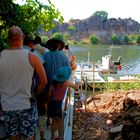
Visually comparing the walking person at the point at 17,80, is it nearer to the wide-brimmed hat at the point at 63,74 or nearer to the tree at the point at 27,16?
the wide-brimmed hat at the point at 63,74

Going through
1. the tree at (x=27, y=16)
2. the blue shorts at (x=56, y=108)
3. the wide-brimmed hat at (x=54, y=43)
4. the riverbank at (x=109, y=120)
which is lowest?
the riverbank at (x=109, y=120)

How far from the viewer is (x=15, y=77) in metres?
3.62

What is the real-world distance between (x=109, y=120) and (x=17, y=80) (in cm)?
637

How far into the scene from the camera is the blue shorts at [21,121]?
11.9 feet

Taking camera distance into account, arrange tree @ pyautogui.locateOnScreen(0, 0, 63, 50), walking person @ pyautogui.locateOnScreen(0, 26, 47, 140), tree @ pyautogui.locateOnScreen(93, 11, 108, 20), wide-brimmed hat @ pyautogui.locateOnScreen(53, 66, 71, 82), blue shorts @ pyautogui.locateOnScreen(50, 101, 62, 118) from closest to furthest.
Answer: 1. walking person @ pyautogui.locateOnScreen(0, 26, 47, 140)
2. wide-brimmed hat @ pyautogui.locateOnScreen(53, 66, 71, 82)
3. blue shorts @ pyautogui.locateOnScreen(50, 101, 62, 118)
4. tree @ pyautogui.locateOnScreen(0, 0, 63, 50)
5. tree @ pyautogui.locateOnScreen(93, 11, 108, 20)

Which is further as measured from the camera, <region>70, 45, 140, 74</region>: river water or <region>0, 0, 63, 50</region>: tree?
<region>70, 45, 140, 74</region>: river water

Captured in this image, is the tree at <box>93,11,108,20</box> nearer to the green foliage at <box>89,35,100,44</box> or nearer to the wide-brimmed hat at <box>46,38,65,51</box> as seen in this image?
the green foliage at <box>89,35,100,44</box>

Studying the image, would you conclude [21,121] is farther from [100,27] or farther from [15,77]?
[100,27]

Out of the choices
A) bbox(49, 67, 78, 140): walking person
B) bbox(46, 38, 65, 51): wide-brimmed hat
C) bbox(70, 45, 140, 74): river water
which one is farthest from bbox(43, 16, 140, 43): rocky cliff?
bbox(49, 67, 78, 140): walking person

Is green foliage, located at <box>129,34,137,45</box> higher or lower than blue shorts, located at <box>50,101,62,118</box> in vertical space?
lower

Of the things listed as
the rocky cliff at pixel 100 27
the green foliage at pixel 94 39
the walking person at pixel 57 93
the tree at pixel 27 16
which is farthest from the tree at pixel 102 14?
the walking person at pixel 57 93

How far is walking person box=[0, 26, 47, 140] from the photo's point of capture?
361 cm

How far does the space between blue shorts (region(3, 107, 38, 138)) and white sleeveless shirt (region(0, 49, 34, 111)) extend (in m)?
0.06

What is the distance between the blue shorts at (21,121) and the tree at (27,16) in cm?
249
